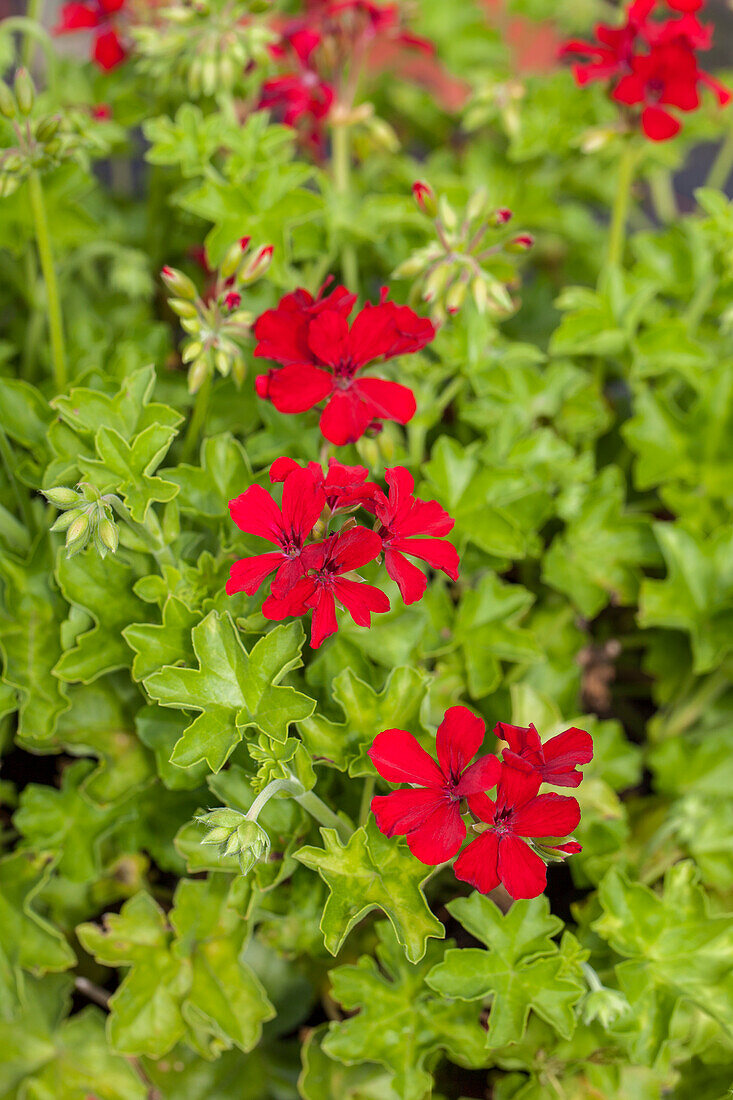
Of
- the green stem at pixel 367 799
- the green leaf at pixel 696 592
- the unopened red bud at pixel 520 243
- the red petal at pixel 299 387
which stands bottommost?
the green leaf at pixel 696 592

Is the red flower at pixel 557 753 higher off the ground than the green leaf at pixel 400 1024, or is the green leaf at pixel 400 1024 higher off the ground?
the red flower at pixel 557 753

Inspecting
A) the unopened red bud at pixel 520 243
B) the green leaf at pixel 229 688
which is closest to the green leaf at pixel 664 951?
the green leaf at pixel 229 688

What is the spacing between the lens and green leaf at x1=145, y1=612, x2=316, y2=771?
0.69 metres

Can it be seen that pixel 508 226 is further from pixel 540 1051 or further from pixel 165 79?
pixel 540 1051

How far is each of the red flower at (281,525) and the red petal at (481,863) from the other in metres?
0.20

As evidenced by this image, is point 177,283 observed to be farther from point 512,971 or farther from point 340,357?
point 512,971

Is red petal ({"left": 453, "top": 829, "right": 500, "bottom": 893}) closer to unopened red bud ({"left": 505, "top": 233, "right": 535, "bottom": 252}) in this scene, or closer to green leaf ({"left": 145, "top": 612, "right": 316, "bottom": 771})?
green leaf ({"left": 145, "top": 612, "right": 316, "bottom": 771})

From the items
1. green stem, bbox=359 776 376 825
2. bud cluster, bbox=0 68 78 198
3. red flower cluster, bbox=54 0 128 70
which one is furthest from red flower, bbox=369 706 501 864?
red flower cluster, bbox=54 0 128 70

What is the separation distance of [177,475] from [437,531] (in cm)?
27

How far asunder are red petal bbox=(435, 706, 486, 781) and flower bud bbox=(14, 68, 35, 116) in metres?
0.64

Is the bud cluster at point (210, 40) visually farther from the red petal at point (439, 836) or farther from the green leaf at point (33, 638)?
the red petal at point (439, 836)

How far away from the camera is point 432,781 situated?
2.13 ft

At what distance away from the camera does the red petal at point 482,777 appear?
2.00ft

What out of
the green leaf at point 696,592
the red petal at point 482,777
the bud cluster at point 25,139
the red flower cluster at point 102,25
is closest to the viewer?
the red petal at point 482,777
